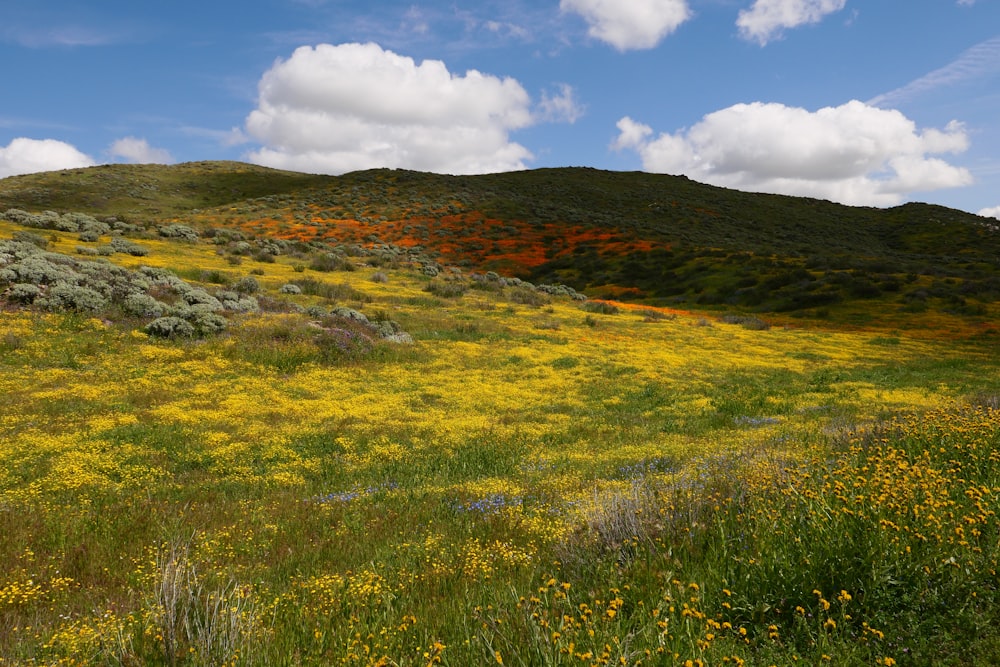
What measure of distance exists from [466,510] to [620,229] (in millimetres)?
66430

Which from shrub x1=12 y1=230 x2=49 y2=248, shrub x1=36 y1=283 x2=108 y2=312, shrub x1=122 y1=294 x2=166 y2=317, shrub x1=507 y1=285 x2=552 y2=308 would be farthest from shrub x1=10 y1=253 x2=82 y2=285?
shrub x1=507 y1=285 x2=552 y2=308

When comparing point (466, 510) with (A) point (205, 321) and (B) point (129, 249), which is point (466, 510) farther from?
(B) point (129, 249)

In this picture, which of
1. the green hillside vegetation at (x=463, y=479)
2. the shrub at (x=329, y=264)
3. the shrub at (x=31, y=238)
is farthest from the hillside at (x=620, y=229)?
the shrub at (x=31, y=238)

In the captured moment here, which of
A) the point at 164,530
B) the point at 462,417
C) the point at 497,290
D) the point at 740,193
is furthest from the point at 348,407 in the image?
the point at 740,193

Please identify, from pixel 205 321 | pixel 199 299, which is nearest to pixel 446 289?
pixel 199 299

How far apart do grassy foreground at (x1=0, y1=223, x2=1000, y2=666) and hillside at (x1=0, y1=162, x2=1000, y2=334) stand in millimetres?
27842

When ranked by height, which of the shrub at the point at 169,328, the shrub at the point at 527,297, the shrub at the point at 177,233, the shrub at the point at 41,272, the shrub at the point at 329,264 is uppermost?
the shrub at the point at 177,233

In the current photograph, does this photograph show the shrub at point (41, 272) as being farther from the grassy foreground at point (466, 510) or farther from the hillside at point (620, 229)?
the hillside at point (620, 229)

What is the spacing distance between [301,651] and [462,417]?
29.9 feet

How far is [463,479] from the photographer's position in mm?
9109

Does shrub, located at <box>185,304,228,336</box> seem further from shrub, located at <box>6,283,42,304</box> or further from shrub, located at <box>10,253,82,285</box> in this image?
shrub, located at <box>6,283,42,304</box>

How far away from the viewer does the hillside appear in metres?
42.9

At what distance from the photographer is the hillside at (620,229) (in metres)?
42.9

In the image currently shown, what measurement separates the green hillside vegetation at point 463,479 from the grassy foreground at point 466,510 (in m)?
0.05
